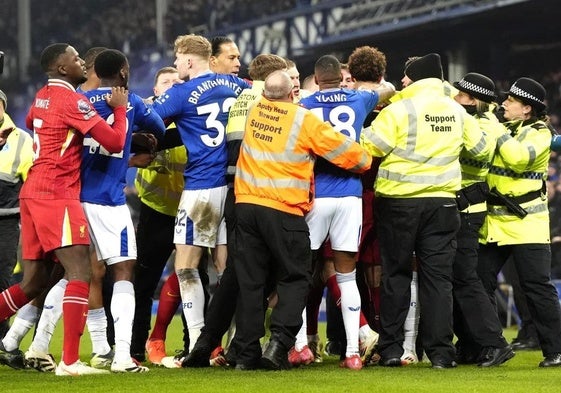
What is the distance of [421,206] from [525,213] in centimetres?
111

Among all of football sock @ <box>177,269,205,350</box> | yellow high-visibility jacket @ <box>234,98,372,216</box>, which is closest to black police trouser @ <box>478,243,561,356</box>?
yellow high-visibility jacket @ <box>234,98,372,216</box>

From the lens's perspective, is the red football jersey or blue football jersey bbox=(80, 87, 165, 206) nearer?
the red football jersey

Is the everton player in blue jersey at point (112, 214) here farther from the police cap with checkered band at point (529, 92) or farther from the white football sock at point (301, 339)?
the police cap with checkered band at point (529, 92)

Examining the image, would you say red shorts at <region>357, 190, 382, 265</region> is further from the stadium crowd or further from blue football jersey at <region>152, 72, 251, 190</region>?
blue football jersey at <region>152, 72, 251, 190</region>

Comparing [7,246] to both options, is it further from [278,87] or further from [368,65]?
[368,65]

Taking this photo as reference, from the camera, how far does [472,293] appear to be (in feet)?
31.4

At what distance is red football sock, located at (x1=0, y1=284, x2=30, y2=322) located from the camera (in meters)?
8.53

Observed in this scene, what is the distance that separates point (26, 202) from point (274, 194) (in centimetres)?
163

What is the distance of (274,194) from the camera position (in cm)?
873

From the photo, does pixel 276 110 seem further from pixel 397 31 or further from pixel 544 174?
pixel 397 31

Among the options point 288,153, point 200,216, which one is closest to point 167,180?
point 200,216

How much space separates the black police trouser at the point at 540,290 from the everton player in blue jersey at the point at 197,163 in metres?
2.22

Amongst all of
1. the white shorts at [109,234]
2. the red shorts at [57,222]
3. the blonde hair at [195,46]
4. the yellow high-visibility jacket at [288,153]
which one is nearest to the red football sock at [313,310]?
the yellow high-visibility jacket at [288,153]

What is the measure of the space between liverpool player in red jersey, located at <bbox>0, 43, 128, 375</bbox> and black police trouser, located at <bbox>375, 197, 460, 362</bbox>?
207 cm
